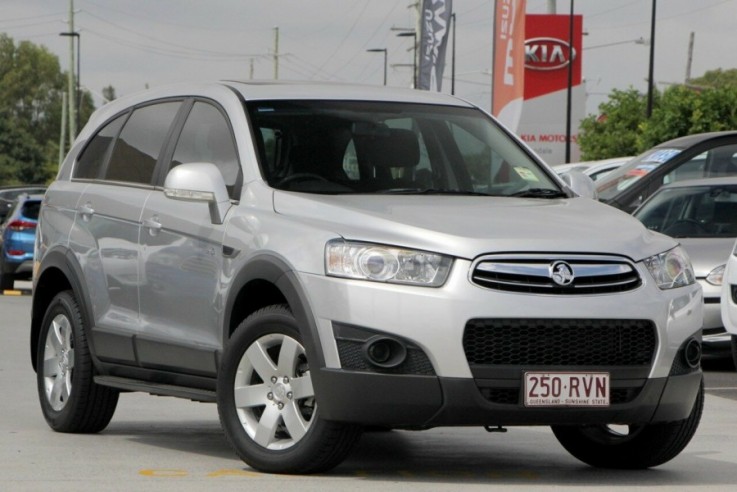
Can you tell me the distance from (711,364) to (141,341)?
827 centimetres

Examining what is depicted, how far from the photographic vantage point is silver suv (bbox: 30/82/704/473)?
724 cm

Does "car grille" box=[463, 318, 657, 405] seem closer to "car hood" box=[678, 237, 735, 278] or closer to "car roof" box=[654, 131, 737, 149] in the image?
"car hood" box=[678, 237, 735, 278]

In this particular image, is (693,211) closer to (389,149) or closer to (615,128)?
(389,149)

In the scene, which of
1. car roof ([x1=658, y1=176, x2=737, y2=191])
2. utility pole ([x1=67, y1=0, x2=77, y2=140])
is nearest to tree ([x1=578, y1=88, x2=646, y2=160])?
utility pole ([x1=67, y1=0, x2=77, y2=140])

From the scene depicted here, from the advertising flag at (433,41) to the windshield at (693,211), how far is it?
2051cm

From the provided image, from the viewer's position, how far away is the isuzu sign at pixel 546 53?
84.2m

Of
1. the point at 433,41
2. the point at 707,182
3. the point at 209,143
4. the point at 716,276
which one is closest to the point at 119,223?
the point at 209,143

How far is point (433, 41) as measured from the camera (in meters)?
38.4

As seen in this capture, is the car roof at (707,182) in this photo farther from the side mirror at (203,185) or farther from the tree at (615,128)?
the tree at (615,128)

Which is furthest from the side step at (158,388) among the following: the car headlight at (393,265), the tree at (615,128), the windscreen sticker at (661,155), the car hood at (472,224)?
the tree at (615,128)

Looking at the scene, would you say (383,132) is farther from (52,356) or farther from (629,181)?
(629,181)

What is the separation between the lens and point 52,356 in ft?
32.4

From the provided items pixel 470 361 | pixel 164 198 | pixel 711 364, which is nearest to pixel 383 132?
pixel 164 198

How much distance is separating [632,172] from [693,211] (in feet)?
12.2
